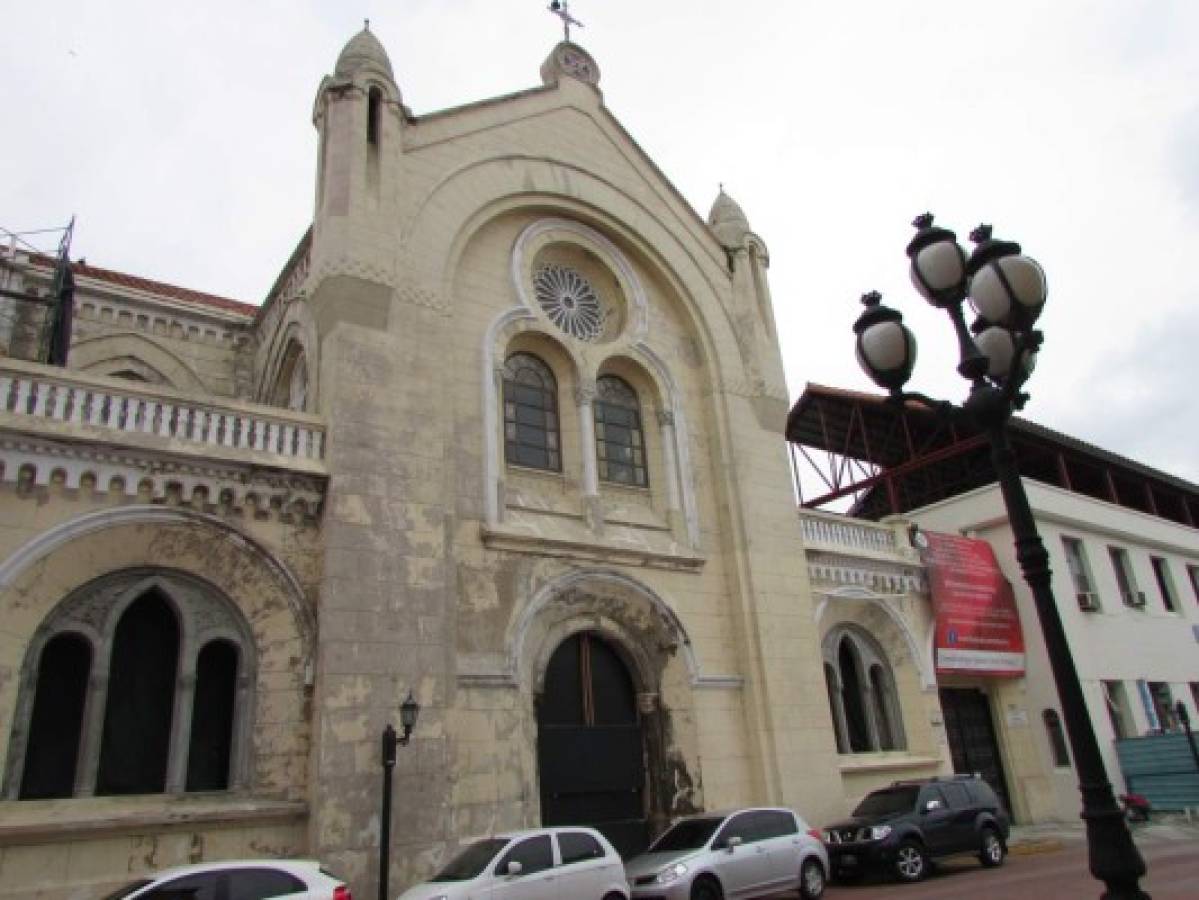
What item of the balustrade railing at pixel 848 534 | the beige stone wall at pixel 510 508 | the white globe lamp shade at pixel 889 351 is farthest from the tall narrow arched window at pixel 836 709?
the white globe lamp shade at pixel 889 351

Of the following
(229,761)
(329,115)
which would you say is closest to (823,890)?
(229,761)

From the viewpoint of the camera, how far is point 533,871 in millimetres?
10984

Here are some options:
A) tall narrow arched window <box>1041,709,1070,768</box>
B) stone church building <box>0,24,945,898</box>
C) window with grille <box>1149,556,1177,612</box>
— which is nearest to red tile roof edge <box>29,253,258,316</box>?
stone church building <box>0,24,945,898</box>

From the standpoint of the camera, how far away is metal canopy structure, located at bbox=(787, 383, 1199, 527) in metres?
30.4

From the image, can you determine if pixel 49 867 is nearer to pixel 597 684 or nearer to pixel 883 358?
pixel 597 684

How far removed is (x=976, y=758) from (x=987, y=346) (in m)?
18.7

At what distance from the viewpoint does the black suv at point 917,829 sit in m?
14.9

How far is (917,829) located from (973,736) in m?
8.94

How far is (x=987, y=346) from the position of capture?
24.6ft

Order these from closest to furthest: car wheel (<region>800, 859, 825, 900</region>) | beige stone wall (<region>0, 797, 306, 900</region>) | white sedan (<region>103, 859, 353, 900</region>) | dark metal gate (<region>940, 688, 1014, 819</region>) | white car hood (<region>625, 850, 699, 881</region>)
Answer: white sedan (<region>103, 859, 353, 900</region>) → beige stone wall (<region>0, 797, 306, 900</region>) → white car hood (<region>625, 850, 699, 881</region>) → car wheel (<region>800, 859, 825, 900</region>) → dark metal gate (<region>940, 688, 1014, 819</region>)

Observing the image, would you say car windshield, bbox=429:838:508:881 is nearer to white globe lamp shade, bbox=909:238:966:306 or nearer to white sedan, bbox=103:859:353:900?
white sedan, bbox=103:859:353:900

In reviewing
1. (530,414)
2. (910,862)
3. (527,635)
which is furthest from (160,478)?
(910,862)

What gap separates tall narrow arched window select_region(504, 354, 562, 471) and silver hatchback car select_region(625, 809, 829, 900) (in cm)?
699

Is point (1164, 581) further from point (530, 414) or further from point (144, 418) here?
point (144, 418)
